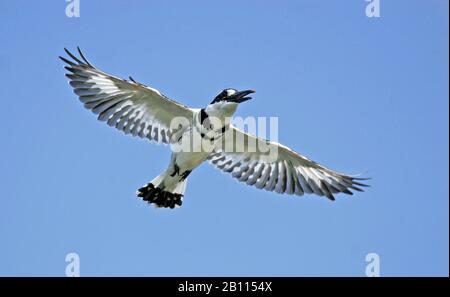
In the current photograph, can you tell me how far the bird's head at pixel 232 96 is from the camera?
10953mm

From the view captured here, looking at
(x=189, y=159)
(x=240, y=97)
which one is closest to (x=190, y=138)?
(x=189, y=159)

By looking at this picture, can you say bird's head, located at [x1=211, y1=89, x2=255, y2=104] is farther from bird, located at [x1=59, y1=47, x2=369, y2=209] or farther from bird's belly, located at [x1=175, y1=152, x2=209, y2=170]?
bird's belly, located at [x1=175, y1=152, x2=209, y2=170]

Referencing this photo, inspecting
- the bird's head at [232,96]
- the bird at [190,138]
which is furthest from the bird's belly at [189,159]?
the bird's head at [232,96]

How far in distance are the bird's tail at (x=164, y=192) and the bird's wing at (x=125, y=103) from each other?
588 mm

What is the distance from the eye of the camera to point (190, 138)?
37.7ft

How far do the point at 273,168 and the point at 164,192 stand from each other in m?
1.74

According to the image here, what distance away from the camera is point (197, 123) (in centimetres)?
1145

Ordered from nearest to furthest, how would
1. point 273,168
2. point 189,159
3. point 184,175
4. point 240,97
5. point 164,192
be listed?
point 240,97 < point 189,159 < point 184,175 < point 164,192 < point 273,168

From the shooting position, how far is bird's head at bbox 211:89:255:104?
11.0 metres

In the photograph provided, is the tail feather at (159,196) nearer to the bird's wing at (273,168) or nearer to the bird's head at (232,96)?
the bird's wing at (273,168)

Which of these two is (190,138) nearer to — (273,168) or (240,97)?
(240,97)
